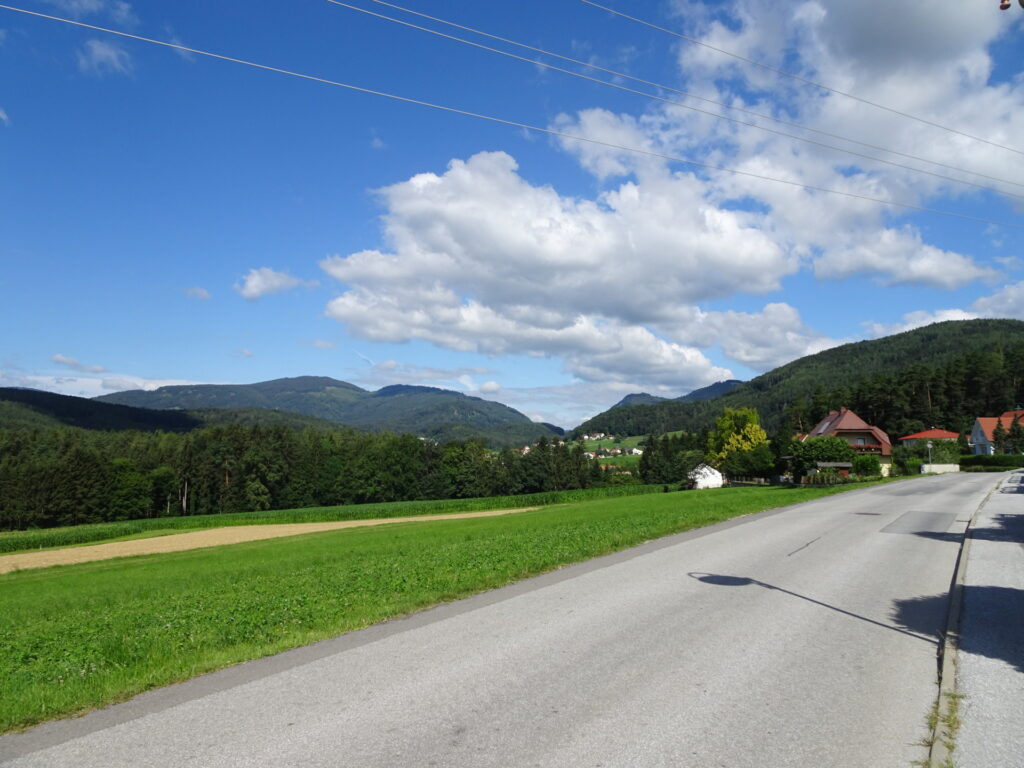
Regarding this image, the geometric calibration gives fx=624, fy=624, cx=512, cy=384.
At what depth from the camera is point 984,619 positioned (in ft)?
27.7

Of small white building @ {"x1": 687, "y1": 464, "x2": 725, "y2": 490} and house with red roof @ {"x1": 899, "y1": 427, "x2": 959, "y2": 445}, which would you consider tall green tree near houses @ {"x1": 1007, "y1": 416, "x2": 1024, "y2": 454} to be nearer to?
house with red roof @ {"x1": 899, "y1": 427, "x2": 959, "y2": 445}

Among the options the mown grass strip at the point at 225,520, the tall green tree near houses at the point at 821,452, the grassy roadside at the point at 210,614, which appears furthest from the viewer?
the mown grass strip at the point at 225,520

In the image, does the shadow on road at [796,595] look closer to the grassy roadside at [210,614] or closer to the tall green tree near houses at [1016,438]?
the grassy roadside at [210,614]

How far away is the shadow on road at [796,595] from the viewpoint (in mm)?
7879

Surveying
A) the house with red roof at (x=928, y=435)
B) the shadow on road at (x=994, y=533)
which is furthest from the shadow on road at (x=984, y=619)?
the house with red roof at (x=928, y=435)

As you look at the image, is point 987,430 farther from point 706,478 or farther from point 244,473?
point 244,473

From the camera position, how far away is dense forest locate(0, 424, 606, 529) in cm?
8369

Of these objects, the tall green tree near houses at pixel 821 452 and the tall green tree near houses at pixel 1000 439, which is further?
the tall green tree near houses at pixel 1000 439

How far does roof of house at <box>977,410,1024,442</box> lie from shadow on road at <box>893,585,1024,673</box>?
110 meters

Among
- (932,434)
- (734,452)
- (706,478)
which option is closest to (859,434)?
(932,434)

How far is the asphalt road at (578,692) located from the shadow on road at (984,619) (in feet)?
0.38

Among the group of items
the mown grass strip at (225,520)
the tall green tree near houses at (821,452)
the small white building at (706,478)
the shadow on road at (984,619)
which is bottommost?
the mown grass strip at (225,520)

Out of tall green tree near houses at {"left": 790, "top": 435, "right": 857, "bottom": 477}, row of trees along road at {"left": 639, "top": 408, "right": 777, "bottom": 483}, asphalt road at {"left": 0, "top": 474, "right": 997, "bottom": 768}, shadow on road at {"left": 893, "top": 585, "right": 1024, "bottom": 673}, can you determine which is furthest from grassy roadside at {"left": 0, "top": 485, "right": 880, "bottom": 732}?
row of trees along road at {"left": 639, "top": 408, "right": 777, "bottom": 483}

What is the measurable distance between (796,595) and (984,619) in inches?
95.2
